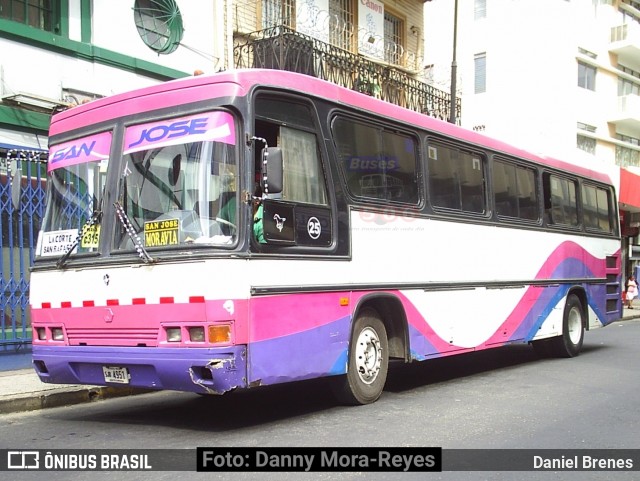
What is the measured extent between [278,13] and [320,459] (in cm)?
1307

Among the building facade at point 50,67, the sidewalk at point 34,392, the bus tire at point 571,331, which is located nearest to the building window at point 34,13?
the building facade at point 50,67

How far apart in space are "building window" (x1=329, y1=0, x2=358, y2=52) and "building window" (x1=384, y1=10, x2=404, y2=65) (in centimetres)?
169

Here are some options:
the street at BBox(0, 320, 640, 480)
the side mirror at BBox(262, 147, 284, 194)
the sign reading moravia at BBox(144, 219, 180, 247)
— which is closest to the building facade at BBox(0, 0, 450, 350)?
the street at BBox(0, 320, 640, 480)

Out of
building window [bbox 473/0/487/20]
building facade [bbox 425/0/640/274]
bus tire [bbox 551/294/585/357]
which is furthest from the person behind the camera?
building window [bbox 473/0/487/20]

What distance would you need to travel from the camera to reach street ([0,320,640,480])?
5965mm

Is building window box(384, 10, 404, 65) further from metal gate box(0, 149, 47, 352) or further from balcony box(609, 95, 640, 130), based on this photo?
balcony box(609, 95, 640, 130)

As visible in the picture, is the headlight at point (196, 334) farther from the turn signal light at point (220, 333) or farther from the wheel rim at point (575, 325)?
the wheel rim at point (575, 325)

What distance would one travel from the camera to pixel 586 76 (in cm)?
3603

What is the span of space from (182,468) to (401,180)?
14.1ft

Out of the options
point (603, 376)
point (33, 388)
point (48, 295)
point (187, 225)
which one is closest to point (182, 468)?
point (187, 225)

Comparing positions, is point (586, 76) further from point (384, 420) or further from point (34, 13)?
point (384, 420)

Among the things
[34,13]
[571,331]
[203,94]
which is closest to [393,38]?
[571,331]

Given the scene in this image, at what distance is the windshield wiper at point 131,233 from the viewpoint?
6.24 m

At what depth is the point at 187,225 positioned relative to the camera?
6.17 metres
